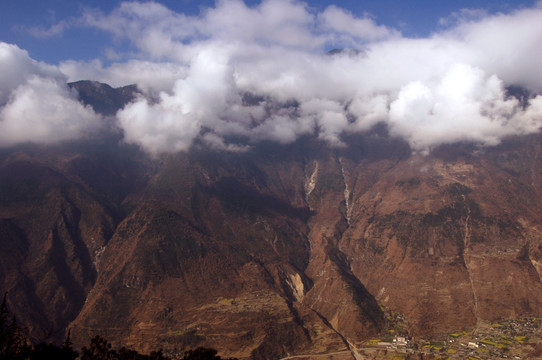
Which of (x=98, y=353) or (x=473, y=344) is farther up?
(x=98, y=353)

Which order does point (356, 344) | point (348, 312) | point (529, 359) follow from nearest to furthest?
point (529, 359)
point (356, 344)
point (348, 312)

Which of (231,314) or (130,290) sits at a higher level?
(130,290)

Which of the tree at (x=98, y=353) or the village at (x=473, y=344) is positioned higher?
the tree at (x=98, y=353)

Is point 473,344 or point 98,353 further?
point 473,344

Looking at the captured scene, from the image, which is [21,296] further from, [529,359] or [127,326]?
[529,359]

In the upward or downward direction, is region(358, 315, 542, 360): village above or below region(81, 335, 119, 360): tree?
below

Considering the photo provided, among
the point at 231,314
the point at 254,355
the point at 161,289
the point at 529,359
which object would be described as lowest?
the point at 529,359

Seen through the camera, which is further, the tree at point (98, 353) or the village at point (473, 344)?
the village at point (473, 344)

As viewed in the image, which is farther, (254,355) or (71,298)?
(71,298)

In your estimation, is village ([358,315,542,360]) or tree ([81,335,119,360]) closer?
tree ([81,335,119,360])

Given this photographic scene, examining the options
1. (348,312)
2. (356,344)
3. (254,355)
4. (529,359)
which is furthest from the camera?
(348,312)

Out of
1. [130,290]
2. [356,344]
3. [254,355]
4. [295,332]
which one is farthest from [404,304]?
[130,290]
